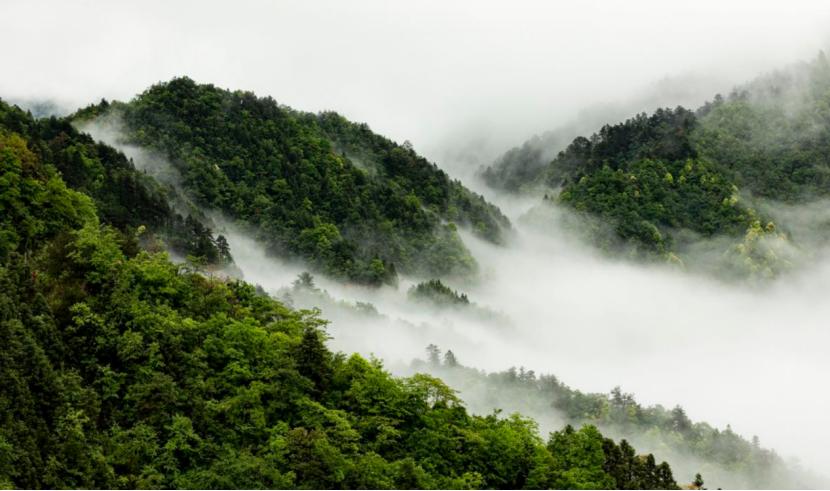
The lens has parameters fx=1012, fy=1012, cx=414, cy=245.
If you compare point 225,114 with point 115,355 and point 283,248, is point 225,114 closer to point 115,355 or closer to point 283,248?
point 283,248

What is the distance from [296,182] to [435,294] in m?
28.1

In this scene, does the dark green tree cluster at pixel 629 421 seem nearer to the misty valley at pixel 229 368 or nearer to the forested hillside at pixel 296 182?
the misty valley at pixel 229 368

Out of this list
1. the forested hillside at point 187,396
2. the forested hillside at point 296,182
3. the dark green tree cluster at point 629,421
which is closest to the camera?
the forested hillside at point 187,396

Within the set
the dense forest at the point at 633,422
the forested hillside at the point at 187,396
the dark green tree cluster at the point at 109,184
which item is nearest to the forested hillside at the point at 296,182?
the dense forest at the point at 633,422

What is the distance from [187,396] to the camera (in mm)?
64125

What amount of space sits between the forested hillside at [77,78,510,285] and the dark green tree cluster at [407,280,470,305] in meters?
4.29

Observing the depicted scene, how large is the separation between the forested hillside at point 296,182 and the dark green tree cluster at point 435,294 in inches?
169

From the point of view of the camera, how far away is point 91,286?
6888 cm

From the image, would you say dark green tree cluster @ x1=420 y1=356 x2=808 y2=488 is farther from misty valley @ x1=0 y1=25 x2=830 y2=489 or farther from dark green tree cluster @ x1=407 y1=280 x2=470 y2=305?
dark green tree cluster @ x1=407 y1=280 x2=470 y2=305

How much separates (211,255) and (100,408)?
41798 mm

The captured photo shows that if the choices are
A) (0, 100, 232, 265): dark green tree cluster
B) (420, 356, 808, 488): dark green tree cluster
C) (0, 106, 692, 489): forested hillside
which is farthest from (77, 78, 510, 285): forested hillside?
(0, 106, 692, 489): forested hillside

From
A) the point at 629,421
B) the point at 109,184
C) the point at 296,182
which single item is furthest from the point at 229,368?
the point at 296,182

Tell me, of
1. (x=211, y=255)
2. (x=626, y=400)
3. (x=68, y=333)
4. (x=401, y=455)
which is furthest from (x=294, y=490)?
(x=626, y=400)

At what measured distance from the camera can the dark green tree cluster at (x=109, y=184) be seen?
88.7 m
